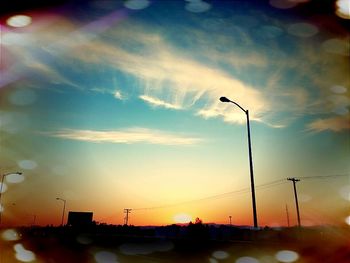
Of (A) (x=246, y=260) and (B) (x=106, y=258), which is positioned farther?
(B) (x=106, y=258)

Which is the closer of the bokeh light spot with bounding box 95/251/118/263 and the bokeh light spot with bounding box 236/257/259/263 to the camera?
the bokeh light spot with bounding box 236/257/259/263

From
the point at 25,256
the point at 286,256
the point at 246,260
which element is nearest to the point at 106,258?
the point at 25,256

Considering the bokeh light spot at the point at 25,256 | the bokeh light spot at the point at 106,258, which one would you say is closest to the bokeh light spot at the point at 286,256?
the bokeh light spot at the point at 106,258

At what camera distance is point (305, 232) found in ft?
113

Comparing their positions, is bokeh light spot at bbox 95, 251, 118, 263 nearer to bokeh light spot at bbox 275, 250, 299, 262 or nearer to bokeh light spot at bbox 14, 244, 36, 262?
bokeh light spot at bbox 14, 244, 36, 262

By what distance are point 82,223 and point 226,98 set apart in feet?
199

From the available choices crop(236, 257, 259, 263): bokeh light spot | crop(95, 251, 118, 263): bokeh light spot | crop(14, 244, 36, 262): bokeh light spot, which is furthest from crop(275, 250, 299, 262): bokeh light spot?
crop(14, 244, 36, 262): bokeh light spot

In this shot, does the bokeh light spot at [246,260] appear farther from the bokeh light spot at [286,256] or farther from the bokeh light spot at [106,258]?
the bokeh light spot at [106,258]

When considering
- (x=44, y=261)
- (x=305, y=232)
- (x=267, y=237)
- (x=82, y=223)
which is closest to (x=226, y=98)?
(x=267, y=237)

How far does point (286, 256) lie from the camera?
13492 millimetres

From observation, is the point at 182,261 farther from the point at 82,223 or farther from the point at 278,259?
the point at 82,223

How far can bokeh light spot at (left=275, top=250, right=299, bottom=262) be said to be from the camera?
12836mm

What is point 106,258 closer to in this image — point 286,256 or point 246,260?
point 246,260

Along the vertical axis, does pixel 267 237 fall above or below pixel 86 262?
above
